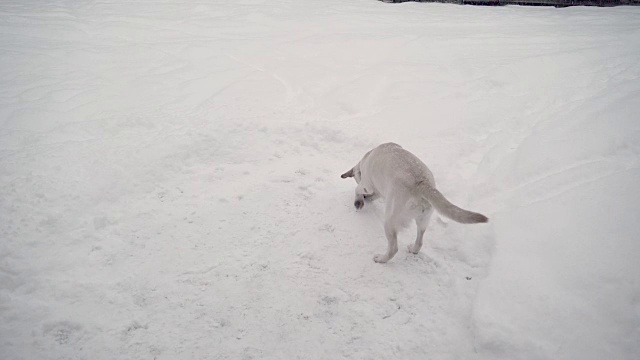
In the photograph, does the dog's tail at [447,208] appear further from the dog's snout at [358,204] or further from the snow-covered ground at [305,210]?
the dog's snout at [358,204]

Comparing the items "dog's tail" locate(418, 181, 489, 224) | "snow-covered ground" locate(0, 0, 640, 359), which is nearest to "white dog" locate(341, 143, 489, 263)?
"dog's tail" locate(418, 181, 489, 224)

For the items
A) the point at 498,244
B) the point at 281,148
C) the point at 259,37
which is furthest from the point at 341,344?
the point at 259,37

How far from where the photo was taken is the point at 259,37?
9.03 meters

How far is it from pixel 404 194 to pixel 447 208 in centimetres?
41

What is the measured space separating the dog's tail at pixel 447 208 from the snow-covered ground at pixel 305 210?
79 centimetres

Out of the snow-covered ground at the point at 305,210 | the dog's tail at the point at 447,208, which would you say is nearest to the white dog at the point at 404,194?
the dog's tail at the point at 447,208

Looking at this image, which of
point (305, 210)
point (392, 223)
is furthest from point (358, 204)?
point (392, 223)

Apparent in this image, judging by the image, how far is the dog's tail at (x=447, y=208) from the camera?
2160 millimetres

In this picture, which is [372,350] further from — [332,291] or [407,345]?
[332,291]

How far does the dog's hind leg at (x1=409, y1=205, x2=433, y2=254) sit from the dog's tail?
0.58 feet

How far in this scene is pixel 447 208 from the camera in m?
2.28

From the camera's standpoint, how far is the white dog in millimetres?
2371

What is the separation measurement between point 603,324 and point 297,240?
2481 mm

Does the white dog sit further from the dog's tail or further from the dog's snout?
the dog's snout
